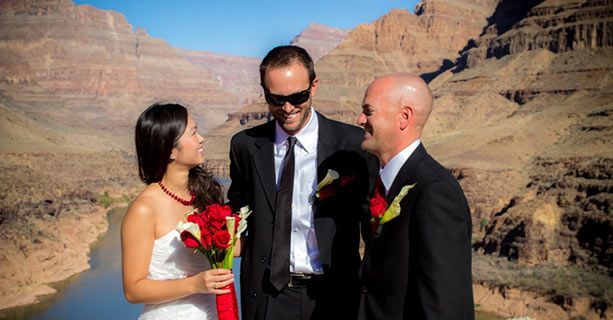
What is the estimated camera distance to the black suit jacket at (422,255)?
125 inches

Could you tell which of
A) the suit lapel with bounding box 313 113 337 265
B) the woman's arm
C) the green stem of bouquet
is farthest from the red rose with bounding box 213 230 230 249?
the suit lapel with bounding box 313 113 337 265

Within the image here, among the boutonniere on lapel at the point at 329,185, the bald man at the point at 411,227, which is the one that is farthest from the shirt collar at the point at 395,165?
the boutonniere on lapel at the point at 329,185

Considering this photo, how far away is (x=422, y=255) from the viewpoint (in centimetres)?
325

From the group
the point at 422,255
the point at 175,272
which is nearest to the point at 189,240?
the point at 175,272

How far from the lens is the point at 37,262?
3428 centimetres

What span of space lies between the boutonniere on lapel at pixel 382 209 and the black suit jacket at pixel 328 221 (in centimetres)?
58

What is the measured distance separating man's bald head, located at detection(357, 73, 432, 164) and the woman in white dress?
4.42ft

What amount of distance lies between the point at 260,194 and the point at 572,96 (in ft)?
240

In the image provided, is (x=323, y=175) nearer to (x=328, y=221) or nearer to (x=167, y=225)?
(x=328, y=221)

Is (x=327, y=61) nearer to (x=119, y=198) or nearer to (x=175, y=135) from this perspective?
(x=119, y=198)

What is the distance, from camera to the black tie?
13.5 ft

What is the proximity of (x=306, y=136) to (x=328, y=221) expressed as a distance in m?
0.62

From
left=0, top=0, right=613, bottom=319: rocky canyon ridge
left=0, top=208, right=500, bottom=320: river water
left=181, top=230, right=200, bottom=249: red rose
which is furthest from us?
left=0, top=0, right=613, bottom=319: rocky canyon ridge

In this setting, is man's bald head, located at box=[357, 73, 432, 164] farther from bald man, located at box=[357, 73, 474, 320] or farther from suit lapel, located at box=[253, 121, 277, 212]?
suit lapel, located at box=[253, 121, 277, 212]
